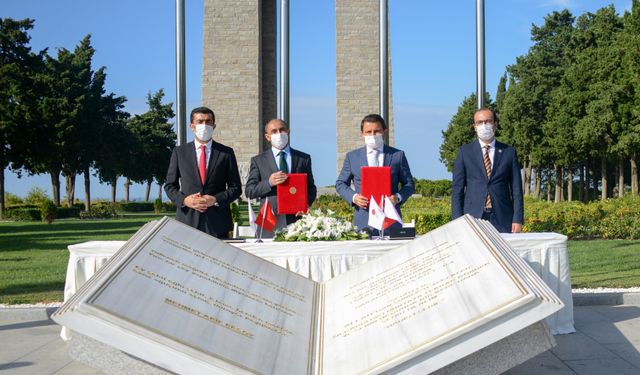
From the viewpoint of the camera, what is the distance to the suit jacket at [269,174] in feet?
21.7

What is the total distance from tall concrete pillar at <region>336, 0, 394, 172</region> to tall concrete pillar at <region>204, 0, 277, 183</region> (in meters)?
5.19

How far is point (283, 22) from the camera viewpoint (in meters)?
9.20

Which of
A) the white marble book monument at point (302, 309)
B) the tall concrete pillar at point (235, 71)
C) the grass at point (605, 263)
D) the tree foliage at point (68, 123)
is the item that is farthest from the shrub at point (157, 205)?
the white marble book monument at point (302, 309)

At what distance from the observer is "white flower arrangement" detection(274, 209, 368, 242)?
19.2 feet

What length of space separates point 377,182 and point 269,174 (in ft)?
4.25

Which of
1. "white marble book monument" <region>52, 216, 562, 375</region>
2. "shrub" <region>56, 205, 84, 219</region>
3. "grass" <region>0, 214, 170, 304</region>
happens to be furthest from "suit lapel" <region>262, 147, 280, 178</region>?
"shrub" <region>56, 205, 84, 219</region>

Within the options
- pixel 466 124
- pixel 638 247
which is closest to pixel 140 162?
pixel 466 124

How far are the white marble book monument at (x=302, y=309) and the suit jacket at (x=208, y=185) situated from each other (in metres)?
2.29

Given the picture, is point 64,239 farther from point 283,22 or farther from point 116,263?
point 116,263

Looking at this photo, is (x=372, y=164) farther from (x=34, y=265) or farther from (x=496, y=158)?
(x=34, y=265)

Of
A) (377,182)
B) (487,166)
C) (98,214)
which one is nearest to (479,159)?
(487,166)

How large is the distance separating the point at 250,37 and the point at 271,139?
3059 cm

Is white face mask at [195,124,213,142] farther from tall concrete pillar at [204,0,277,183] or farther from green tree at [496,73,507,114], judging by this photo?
green tree at [496,73,507,114]

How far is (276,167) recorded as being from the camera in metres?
6.77
